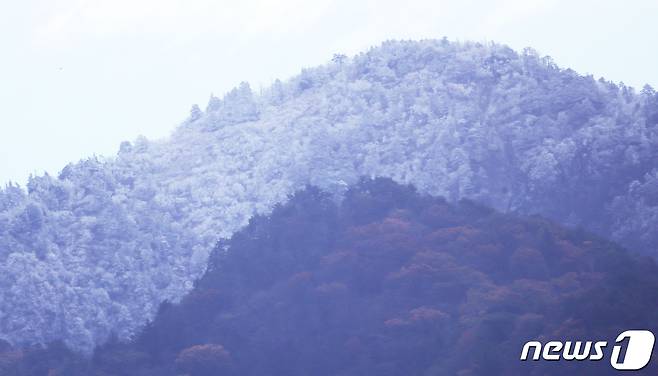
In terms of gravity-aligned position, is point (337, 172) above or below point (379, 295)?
above

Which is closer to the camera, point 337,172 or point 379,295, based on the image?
point 379,295

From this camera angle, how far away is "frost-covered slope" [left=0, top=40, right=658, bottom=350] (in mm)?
52250

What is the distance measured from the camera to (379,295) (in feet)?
154

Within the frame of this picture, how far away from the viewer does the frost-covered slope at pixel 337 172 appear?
52.2 metres

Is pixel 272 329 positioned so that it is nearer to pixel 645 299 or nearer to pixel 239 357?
pixel 239 357

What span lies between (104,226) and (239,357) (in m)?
14.4

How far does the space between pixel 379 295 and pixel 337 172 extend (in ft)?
38.8

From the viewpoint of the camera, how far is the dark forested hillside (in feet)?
129

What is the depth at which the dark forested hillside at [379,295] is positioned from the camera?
129ft

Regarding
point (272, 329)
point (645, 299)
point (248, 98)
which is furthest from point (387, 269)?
point (248, 98)

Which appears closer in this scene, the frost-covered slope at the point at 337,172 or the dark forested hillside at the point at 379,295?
the dark forested hillside at the point at 379,295

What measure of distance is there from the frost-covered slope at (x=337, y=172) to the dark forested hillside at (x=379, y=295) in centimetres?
376

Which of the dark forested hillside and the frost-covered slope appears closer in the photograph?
the dark forested hillside

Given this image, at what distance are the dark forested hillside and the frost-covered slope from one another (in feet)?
12.4
